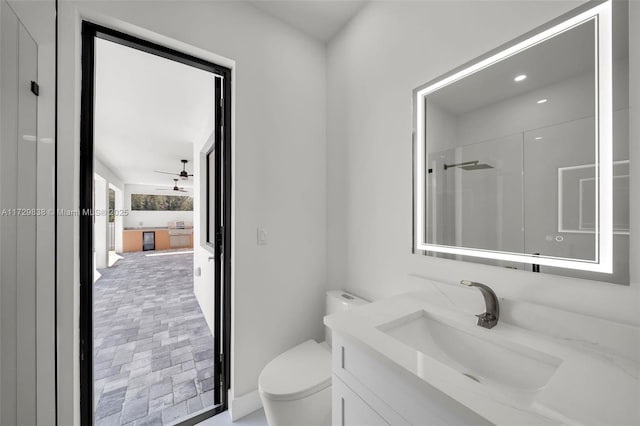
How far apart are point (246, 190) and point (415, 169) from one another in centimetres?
100

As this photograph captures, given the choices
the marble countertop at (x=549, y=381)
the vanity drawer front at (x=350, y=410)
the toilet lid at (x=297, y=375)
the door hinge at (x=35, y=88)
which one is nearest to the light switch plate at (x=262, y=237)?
the toilet lid at (x=297, y=375)

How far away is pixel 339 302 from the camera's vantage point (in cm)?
161

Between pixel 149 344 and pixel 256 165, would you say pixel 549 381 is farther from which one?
pixel 149 344

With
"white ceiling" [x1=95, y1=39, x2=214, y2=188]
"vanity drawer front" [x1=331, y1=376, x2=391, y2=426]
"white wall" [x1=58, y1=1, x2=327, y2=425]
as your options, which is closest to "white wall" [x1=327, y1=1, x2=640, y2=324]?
"white wall" [x1=58, y1=1, x2=327, y2=425]

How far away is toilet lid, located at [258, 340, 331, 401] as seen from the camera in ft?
3.82

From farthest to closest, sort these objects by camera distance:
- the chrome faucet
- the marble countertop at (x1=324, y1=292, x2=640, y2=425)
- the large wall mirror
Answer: the chrome faucet, the large wall mirror, the marble countertop at (x1=324, y1=292, x2=640, y2=425)

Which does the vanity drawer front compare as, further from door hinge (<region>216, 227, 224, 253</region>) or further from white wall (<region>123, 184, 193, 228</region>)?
white wall (<region>123, 184, 193, 228</region>)

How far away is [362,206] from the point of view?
159 centimetres

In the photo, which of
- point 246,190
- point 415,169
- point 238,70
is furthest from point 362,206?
point 238,70

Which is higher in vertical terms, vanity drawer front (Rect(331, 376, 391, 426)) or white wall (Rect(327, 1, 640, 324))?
white wall (Rect(327, 1, 640, 324))

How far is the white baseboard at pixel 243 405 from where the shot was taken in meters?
1.48

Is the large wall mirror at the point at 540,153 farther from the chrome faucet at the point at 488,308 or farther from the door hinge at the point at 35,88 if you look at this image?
the door hinge at the point at 35,88

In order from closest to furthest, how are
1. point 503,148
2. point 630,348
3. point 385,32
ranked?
point 630,348 < point 503,148 < point 385,32

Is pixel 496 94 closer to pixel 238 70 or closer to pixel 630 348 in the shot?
pixel 630 348
